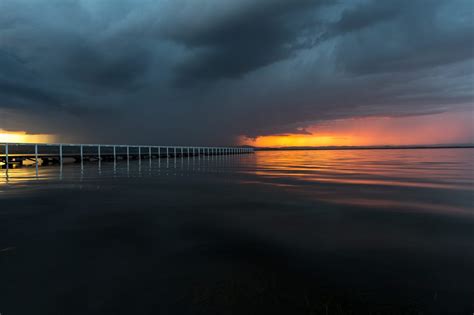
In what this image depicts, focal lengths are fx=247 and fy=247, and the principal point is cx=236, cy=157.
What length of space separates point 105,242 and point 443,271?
3.98 metres

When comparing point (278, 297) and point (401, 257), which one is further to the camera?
point (401, 257)

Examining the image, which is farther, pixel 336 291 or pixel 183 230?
pixel 183 230

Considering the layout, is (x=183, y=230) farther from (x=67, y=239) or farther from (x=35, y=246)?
(x=35, y=246)

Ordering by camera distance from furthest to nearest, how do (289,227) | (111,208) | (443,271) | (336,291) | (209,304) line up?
(111,208) < (289,227) < (443,271) < (336,291) < (209,304)

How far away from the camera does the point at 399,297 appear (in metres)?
2.12

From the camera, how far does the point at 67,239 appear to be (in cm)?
345

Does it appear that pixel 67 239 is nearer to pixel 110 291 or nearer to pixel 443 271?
pixel 110 291

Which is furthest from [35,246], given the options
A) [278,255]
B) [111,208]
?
[278,255]

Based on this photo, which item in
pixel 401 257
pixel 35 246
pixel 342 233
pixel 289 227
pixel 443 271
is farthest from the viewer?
pixel 289 227

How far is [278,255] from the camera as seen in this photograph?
9.68 ft

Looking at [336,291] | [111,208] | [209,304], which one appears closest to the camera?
[209,304]

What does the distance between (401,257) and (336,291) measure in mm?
1236

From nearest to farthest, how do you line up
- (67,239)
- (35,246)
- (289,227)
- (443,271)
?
1. (443,271)
2. (35,246)
3. (67,239)
4. (289,227)

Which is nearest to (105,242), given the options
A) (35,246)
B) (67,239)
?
(67,239)
